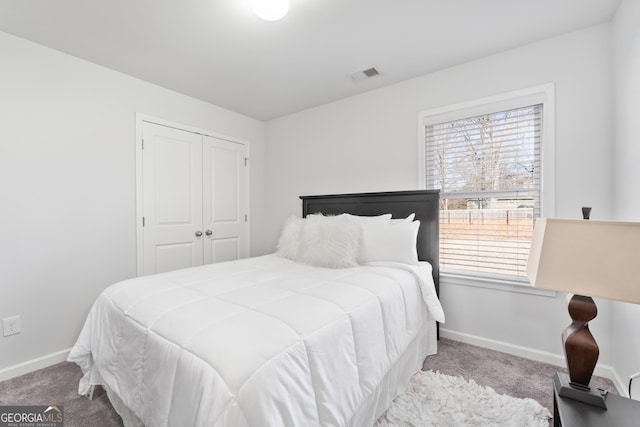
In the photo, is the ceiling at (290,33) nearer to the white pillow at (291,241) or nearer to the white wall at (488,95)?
the white wall at (488,95)

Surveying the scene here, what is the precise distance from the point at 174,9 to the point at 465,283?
119 inches

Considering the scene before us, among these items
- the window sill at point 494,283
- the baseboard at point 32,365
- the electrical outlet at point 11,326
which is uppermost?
the window sill at point 494,283

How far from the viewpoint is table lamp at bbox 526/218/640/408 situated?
97cm

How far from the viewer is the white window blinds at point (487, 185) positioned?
229cm

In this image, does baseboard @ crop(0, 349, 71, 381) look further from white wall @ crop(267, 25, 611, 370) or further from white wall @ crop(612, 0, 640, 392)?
white wall @ crop(612, 0, 640, 392)

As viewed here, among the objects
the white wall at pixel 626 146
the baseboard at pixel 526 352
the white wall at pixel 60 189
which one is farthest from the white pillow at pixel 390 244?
the white wall at pixel 60 189

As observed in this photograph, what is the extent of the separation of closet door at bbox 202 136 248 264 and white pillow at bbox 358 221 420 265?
1.92m

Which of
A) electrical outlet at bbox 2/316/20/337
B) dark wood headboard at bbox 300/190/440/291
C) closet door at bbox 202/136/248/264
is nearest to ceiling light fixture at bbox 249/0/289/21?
dark wood headboard at bbox 300/190/440/291

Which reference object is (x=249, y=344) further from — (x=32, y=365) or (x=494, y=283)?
(x=32, y=365)

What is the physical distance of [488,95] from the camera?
2.41 metres

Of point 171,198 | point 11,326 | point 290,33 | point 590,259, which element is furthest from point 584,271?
point 11,326

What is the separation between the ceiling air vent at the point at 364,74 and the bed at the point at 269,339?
145 cm

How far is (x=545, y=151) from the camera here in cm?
218

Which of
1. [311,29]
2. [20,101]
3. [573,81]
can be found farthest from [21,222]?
[573,81]
